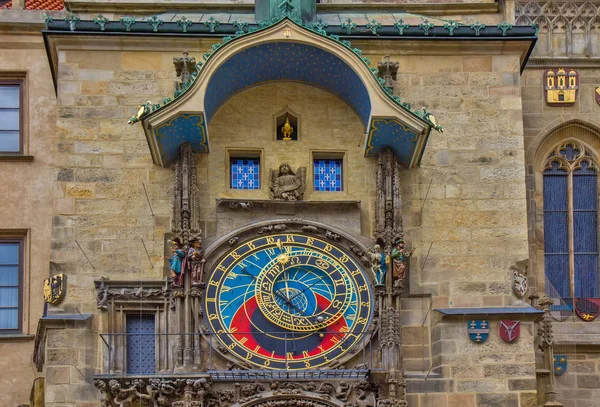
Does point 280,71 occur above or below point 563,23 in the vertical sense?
below

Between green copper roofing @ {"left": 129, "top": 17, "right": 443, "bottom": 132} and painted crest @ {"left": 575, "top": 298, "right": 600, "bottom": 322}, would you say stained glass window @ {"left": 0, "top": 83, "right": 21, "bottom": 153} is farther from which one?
painted crest @ {"left": 575, "top": 298, "right": 600, "bottom": 322}

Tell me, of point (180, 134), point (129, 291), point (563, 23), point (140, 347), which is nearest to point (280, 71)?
point (180, 134)

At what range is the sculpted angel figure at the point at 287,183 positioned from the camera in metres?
20.8

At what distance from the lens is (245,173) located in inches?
834

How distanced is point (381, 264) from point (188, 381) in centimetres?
273

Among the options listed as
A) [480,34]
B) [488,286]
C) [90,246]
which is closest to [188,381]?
[90,246]

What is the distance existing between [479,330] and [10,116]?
7521 mm

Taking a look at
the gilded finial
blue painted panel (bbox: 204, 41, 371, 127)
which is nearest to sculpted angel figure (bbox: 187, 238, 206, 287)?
the gilded finial

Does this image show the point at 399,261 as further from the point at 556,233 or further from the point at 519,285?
the point at 556,233

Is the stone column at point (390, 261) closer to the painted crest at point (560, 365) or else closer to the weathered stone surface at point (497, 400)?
the weathered stone surface at point (497, 400)

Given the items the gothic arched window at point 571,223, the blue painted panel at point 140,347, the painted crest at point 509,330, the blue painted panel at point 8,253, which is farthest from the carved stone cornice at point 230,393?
the gothic arched window at point 571,223

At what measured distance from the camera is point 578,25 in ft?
78.9

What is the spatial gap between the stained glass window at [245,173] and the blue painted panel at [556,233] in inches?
170

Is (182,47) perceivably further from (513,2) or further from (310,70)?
(513,2)
